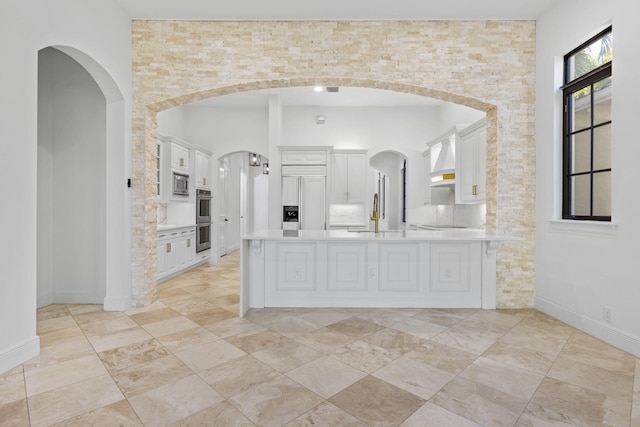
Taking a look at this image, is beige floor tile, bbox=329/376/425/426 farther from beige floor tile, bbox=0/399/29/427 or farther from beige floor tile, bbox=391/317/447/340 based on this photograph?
beige floor tile, bbox=0/399/29/427

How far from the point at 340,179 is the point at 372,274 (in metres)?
3.29

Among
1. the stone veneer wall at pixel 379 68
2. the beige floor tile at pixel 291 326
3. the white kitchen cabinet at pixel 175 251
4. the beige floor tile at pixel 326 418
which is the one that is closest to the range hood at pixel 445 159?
A: the stone veneer wall at pixel 379 68

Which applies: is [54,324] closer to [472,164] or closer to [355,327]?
[355,327]

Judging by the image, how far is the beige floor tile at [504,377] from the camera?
215cm

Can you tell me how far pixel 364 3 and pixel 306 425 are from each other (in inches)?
152

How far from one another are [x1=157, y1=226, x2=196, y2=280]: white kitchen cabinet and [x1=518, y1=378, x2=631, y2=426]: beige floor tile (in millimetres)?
4860

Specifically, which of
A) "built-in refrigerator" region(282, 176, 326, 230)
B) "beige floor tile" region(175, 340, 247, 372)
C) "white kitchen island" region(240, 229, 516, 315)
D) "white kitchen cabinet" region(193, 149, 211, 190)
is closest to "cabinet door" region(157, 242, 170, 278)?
"white kitchen cabinet" region(193, 149, 211, 190)

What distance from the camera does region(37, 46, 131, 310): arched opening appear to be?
4020 millimetres

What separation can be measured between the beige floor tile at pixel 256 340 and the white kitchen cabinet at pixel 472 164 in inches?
125

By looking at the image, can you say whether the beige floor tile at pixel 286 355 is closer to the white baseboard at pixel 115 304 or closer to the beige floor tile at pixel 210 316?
the beige floor tile at pixel 210 316

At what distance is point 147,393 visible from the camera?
209 centimetres

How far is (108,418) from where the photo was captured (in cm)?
184

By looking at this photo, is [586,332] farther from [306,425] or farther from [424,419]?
[306,425]

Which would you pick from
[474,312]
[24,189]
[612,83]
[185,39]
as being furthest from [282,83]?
[474,312]
